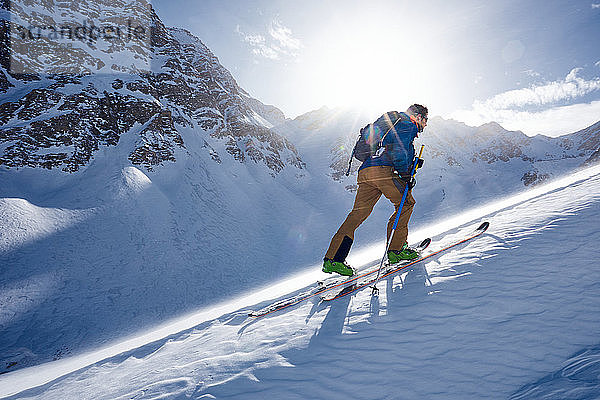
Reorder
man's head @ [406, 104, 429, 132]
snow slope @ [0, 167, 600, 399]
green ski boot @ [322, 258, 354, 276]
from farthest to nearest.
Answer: man's head @ [406, 104, 429, 132] → green ski boot @ [322, 258, 354, 276] → snow slope @ [0, 167, 600, 399]

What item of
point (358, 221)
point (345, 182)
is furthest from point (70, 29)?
point (358, 221)

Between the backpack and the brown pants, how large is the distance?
0.39m

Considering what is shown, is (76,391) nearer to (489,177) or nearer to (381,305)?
(381,305)

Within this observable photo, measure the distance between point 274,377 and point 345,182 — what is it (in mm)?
44472

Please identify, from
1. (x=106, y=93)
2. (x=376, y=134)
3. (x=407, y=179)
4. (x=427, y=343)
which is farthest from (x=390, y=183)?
(x=106, y=93)

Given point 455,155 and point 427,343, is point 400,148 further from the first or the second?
point 455,155

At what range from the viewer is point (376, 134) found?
15.9 ft

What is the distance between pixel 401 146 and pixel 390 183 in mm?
751

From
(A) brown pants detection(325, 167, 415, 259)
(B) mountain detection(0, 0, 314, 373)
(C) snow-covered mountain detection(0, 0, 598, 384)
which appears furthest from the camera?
(C) snow-covered mountain detection(0, 0, 598, 384)

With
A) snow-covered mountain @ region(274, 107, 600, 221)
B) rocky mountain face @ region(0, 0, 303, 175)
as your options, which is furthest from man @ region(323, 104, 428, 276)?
snow-covered mountain @ region(274, 107, 600, 221)

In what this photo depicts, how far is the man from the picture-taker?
4.57 m

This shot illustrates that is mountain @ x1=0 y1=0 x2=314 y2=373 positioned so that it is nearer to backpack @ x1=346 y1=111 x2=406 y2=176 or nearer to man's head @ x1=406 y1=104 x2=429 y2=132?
backpack @ x1=346 y1=111 x2=406 y2=176

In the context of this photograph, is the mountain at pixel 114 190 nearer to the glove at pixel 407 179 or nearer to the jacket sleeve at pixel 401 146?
→ the glove at pixel 407 179

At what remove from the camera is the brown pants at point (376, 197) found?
454 cm
